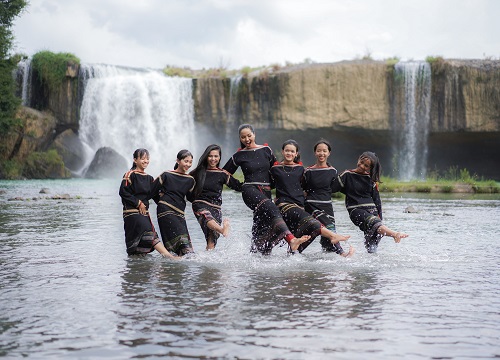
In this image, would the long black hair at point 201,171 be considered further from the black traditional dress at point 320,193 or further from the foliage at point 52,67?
the foliage at point 52,67

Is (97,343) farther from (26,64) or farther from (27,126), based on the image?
(26,64)

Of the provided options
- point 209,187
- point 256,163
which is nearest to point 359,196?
point 256,163

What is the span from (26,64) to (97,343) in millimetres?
36243

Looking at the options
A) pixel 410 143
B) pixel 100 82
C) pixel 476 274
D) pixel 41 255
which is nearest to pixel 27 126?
pixel 100 82

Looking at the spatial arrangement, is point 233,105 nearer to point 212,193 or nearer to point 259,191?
point 212,193

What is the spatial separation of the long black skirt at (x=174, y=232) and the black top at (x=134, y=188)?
9.6 inches

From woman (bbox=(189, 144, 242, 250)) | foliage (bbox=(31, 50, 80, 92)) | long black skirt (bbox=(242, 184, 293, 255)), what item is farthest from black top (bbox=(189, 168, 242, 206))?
foliage (bbox=(31, 50, 80, 92))

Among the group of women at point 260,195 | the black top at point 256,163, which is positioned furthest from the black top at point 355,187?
the black top at point 256,163

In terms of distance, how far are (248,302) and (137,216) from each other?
10.5 feet

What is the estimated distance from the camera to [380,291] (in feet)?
19.3

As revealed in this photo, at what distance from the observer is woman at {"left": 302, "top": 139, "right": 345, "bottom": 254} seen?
27.1 ft

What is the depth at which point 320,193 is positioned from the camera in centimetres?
832

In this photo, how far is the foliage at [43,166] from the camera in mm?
34125

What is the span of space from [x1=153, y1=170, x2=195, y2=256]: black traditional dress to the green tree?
87.0 feet
